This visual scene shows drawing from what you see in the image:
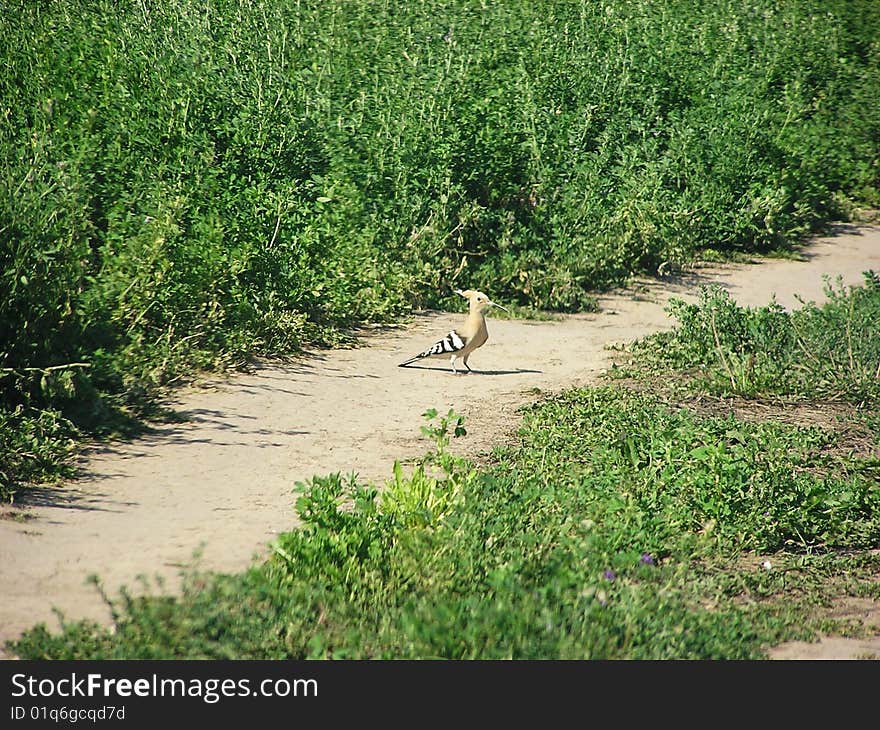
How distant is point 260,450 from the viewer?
650 cm

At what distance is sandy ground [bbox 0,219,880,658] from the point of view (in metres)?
4.85

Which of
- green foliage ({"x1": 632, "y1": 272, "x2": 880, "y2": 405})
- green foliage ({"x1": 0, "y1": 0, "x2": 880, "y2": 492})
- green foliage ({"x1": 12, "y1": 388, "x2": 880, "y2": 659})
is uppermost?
green foliage ({"x1": 0, "y1": 0, "x2": 880, "y2": 492})

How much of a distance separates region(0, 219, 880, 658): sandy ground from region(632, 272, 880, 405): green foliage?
2.31ft

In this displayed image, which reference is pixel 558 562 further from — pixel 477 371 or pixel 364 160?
pixel 364 160

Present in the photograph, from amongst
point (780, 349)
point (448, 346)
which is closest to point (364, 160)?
point (448, 346)

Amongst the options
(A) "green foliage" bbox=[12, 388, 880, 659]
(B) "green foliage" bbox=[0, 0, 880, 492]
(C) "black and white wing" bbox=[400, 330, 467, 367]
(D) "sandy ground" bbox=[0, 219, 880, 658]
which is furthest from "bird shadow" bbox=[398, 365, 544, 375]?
(A) "green foliage" bbox=[12, 388, 880, 659]

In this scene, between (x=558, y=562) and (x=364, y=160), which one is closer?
(x=558, y=562)

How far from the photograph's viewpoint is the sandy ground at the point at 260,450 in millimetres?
4848

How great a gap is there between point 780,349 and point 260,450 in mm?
3841

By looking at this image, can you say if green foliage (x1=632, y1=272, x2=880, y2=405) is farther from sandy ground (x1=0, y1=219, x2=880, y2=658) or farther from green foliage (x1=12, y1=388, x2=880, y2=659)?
green foliage (x1=12, y1=388, x2=880, y2=659)

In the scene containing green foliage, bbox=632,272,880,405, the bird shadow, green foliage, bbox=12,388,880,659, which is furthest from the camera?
the bird shadow

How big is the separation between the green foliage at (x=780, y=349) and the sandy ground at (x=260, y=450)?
2.31 ft

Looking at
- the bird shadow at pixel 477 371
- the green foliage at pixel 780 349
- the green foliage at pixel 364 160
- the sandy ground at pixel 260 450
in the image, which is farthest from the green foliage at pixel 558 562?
the green foliage at pixel 364 160

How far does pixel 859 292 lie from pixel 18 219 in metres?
5.95
